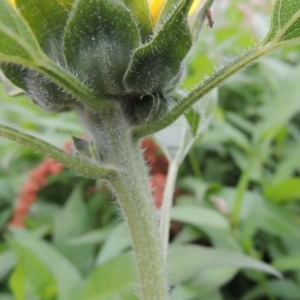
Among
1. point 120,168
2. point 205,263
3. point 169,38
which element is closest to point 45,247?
point 205,263

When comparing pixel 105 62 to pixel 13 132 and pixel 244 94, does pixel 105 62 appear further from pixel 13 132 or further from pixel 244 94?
pixel 244 94

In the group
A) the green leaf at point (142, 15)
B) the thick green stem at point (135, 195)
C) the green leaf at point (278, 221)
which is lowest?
the thick green stem at point (135, 195)

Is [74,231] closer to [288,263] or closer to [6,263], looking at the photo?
[6,263]

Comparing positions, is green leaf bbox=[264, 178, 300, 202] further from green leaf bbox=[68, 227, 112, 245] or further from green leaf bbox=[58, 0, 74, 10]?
green leaf bbox=[58, 0, 74, 10]

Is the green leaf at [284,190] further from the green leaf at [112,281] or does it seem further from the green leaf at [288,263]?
the green leaf at [112,281]

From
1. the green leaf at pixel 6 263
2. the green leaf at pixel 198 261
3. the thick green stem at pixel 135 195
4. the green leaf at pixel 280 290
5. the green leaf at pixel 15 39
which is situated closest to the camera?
the green leaf at pixel 15 39

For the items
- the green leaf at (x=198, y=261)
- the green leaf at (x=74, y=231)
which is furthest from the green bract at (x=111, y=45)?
the green leaf at (x=74, y=231)

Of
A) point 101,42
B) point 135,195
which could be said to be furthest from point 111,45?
point 135,195
